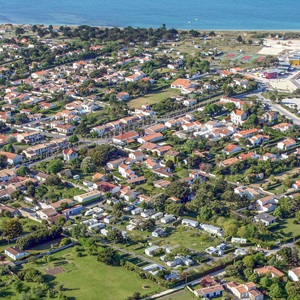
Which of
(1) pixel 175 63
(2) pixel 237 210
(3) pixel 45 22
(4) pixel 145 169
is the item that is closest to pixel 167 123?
(4) pixel 145 169

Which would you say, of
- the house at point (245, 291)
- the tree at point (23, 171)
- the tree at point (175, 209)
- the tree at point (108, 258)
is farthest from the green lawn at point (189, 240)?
the tree at point (23, 171)

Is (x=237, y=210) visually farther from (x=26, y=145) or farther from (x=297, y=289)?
(x=26, y=145)

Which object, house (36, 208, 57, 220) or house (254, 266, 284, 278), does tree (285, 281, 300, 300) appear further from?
house (36, 208, 57, 220)

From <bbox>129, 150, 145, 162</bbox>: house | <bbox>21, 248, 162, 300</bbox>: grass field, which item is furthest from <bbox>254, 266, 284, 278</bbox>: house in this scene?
<bbox>129, 150, 145, 162</bbox>: house

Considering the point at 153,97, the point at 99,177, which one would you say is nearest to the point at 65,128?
the point at 99,177

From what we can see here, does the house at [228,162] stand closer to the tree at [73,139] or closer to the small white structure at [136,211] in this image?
the small white structure at [136,211]
